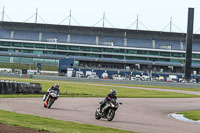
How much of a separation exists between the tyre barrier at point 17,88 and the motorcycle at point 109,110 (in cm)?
1852

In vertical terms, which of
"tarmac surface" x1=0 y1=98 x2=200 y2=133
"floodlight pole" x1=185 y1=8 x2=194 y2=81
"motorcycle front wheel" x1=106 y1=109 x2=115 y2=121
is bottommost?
"tarmac surface" x1=0 y1=98 x2=200 y2=133

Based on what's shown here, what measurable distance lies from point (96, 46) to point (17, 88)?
3644 inches

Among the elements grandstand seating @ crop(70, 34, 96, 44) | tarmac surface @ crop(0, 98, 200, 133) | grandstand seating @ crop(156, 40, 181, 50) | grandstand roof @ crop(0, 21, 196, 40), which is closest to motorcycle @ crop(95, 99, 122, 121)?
tarmac surface @ crop(0, 98, 200, 133)

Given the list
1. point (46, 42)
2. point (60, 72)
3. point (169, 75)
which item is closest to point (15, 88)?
point (60, 72)

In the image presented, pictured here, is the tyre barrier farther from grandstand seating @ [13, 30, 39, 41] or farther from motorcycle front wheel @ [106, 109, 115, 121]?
grandstand seating @ [13, 30, 39, 41]

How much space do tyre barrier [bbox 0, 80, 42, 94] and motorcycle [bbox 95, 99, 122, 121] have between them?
1852 cm

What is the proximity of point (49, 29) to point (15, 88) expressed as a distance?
96635mm

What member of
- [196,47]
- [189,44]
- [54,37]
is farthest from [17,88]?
[196,47]

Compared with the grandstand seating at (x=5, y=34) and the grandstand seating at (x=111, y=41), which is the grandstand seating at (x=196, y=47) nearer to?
the grandstand seating at (x=111, y=41)

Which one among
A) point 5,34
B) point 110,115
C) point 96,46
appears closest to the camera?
point 110,115

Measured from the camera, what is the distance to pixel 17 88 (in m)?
38.8

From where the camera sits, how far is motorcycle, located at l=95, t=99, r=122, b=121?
65.1ft

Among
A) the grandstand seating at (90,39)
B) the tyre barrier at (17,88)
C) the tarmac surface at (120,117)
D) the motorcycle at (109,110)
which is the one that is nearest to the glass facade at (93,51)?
the grandstand seating at (90,39)

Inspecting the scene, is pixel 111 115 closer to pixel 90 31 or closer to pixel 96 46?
pixel 96 46
